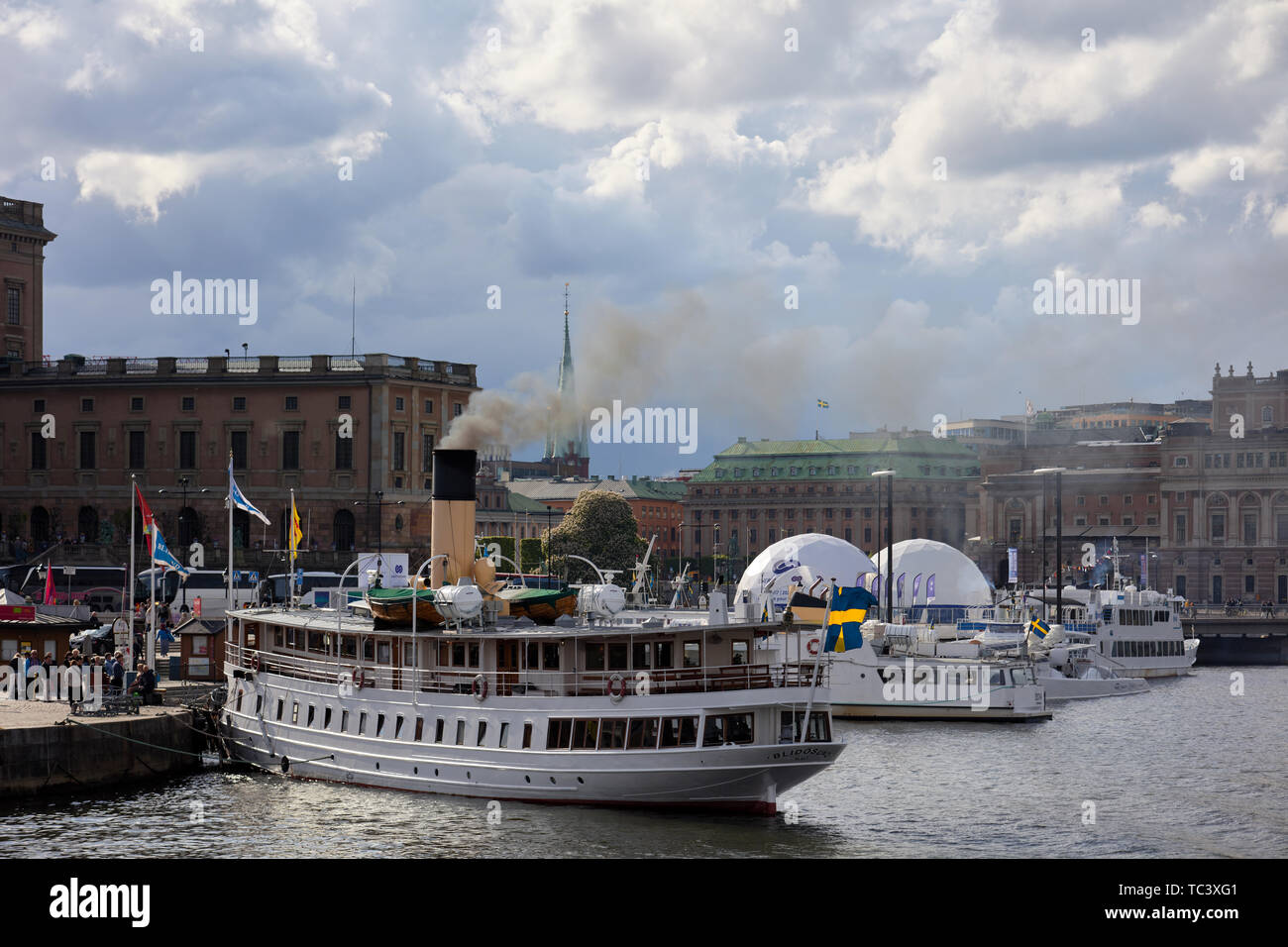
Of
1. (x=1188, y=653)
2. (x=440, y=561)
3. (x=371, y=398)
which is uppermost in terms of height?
(x=371, y=398)

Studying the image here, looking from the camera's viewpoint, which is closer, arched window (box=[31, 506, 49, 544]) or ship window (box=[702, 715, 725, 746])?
ship window (box=[702, 715, 725, 746])

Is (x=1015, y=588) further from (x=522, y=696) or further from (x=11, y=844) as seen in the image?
(x=11, y=844)

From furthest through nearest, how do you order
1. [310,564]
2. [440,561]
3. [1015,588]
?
[1015,588] < [310,564] < [440,561]

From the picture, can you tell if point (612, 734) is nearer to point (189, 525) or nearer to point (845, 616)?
point (845, 616)

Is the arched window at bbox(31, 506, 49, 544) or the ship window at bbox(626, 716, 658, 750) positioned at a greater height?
the arched window at bbox(31, 506, 49, 544)

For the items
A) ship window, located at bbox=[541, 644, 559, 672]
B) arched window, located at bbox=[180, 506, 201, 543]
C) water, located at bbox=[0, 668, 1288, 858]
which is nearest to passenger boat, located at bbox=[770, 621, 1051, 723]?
water, located at bbox=[0, 668, 1288, 858]

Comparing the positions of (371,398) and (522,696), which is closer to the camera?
(522,696)

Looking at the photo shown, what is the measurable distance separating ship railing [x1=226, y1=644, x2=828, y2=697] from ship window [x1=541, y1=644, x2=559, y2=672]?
1.54 ft

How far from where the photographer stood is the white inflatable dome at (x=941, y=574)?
10819 centimetres

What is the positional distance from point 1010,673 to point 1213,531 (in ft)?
343

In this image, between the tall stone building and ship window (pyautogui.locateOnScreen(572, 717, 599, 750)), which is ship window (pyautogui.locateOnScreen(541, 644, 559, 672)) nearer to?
ship window (pyautogui.locateOnScreen(572, 717, 599, 750))

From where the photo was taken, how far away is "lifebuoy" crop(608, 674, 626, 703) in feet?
131
